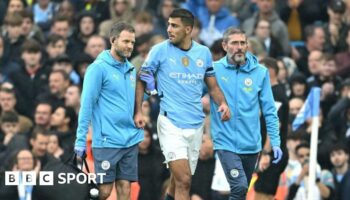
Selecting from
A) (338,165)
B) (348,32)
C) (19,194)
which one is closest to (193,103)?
(19,194)

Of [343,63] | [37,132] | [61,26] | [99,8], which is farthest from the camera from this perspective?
[99,8]

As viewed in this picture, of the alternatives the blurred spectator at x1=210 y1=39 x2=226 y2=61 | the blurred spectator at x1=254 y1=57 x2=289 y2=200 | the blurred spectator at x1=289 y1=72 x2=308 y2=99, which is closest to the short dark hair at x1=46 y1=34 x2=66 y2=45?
the blurred spectator at x1=289 y1=72 x2=308 y2=99

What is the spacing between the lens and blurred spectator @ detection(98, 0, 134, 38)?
81.8ft

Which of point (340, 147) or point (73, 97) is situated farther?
point (73, 97)

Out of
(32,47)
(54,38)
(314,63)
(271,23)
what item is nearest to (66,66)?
(32,47)

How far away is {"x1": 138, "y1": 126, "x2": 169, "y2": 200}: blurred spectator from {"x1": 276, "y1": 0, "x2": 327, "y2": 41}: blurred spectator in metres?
5.37

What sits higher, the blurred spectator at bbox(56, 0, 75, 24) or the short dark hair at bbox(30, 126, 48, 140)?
the blurred spectator at bbox(56, 0, 75, 24)

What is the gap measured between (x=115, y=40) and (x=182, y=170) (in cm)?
166

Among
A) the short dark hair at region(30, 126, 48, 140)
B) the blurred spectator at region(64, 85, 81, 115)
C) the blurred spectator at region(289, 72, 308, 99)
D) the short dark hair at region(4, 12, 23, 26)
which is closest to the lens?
the short dark hair at region(30, 126, 48, 140)

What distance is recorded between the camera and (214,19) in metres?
25.1

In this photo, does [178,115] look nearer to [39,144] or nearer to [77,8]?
[39,144]

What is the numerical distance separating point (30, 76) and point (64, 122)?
187 cm

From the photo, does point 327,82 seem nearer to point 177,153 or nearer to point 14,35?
point 14,35

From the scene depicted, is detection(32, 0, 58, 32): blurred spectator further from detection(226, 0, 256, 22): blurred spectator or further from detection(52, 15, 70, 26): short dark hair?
detection(226, 0, 256, 22): blurred spectator
